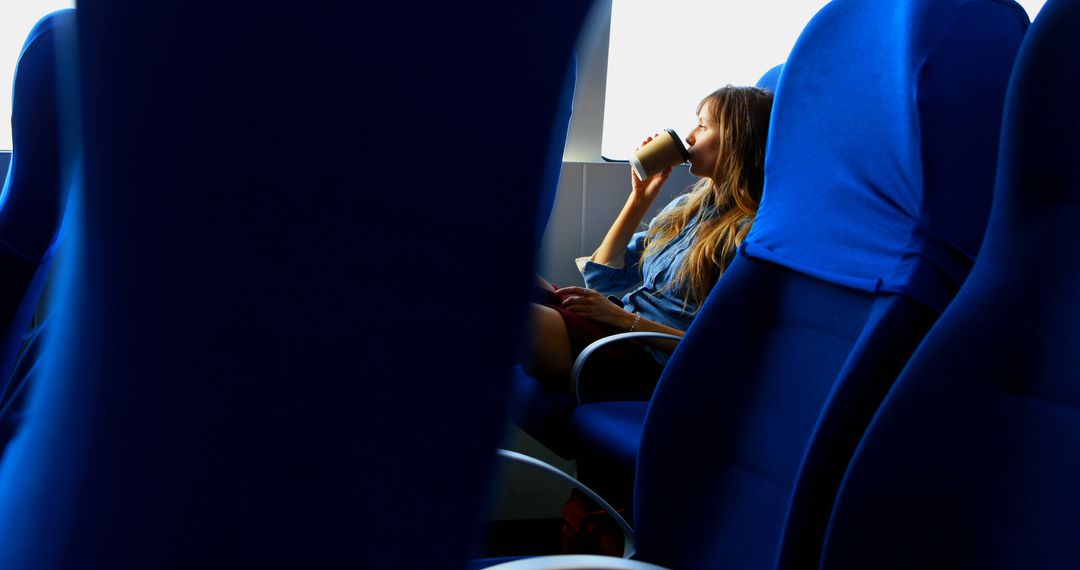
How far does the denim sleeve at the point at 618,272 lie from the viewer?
231 cm

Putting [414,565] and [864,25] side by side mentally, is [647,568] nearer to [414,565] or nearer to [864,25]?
[414,565]

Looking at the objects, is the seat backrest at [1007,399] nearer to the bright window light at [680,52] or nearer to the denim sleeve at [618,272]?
the denim sleeve at [618,272]

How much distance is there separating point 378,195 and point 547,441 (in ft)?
5.35

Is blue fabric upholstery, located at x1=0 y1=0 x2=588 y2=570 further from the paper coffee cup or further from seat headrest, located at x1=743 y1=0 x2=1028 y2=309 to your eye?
the paper coffee cup

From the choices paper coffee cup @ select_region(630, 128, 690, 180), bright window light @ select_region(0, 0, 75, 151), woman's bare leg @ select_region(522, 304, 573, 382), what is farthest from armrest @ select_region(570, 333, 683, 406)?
bright window light @ select_region(0, 0, 75, 151)

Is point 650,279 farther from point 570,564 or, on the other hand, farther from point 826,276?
point 570,564

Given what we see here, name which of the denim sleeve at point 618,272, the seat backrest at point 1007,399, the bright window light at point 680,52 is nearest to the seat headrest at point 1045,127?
the seat backrest at point 1007,399

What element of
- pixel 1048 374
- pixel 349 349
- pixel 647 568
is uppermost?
pixel 349 349

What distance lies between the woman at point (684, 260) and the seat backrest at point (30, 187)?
3.09 feet

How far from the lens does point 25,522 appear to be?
22 centimetres

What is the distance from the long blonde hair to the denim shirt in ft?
0.11

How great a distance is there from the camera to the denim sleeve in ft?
7.57

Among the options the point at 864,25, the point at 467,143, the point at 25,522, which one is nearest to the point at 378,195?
the point at 467,143

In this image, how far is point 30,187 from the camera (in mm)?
1080
